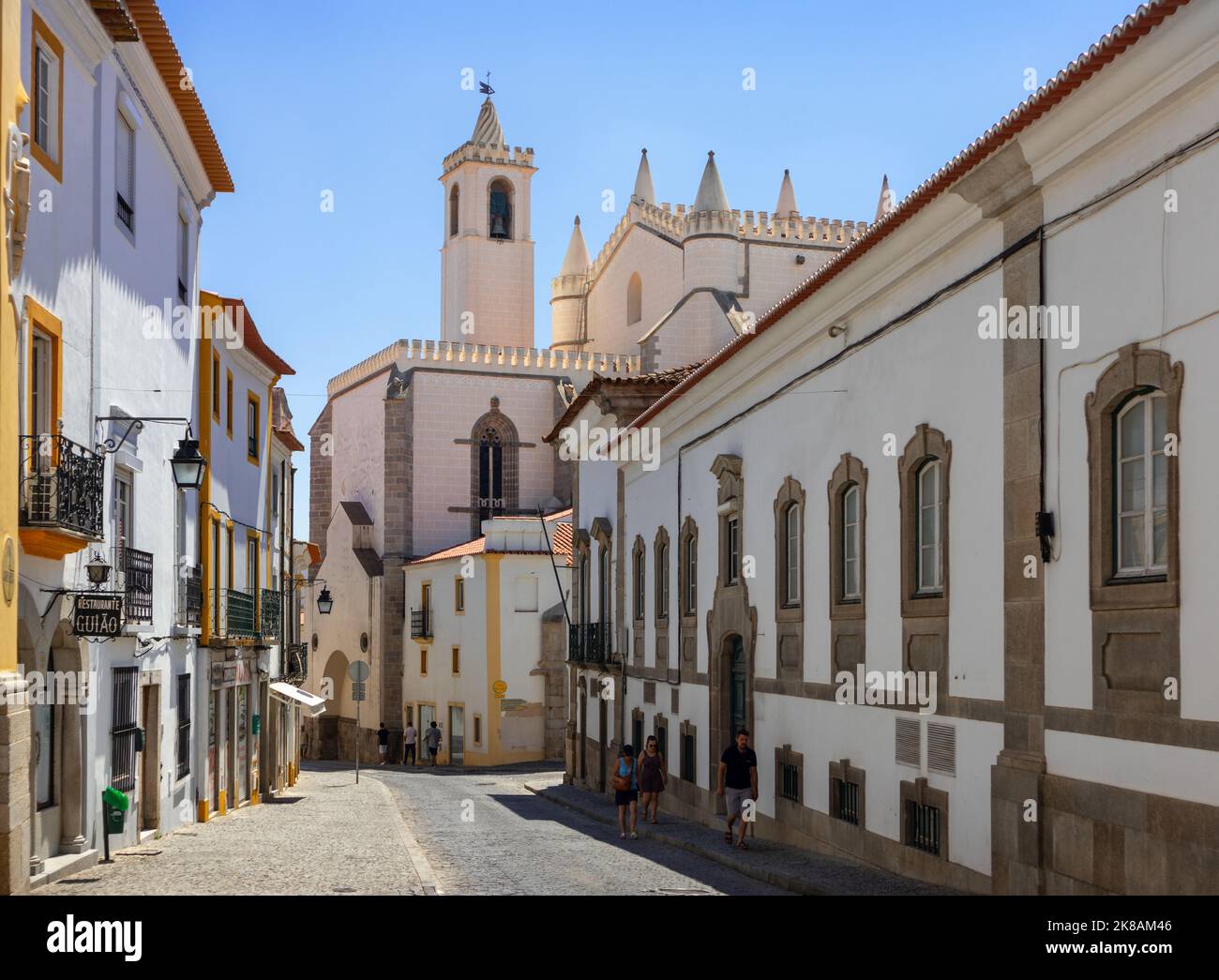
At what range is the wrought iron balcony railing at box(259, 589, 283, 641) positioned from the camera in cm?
2798

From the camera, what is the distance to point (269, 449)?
29125 millimetres

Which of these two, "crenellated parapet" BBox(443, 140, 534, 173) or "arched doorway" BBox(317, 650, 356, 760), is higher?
"crenellated parapet" BBox(443, 140, 534, 173)

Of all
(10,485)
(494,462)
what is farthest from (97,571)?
(494,462)

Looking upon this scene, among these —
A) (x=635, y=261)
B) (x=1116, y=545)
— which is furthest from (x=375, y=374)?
(x=1116, y=545)

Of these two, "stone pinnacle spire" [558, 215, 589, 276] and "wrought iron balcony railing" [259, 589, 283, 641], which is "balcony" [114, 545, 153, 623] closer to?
"wrought iron balcony railing" [259, 589, 283, 641]

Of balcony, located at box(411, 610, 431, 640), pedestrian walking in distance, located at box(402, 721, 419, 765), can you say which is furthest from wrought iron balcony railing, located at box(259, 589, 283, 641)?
balcony, located at box(411, 610, 431, 640)

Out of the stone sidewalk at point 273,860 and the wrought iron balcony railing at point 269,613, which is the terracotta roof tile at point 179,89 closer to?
the stone sidewalk at point 273,860

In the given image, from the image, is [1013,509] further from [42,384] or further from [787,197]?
[787,197]

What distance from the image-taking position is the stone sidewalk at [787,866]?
14.0 meters

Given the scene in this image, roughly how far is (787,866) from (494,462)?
143ft

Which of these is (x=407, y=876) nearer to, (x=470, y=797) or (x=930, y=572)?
(x=930, y=572)

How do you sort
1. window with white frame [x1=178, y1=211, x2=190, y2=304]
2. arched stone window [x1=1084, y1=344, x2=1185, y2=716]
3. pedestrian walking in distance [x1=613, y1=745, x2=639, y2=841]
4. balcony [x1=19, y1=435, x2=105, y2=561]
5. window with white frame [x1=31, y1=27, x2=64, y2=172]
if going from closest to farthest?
arched stone window [x1=1084, y1=344, x2=1185, y2=716] < balcony [x1=19, y1=435, x2=105, y2=561] < window with white frame [x1=31, y1=27, x2=64, y2=172] < window with white frame [x1=178, y1=211, x2=190, y2=304] < pedestrian walking in distance [x1=613, y1=745, x2=639, y2=841]

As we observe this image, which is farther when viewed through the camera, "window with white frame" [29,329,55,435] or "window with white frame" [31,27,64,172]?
"window with white frame" [29,329,55,435]

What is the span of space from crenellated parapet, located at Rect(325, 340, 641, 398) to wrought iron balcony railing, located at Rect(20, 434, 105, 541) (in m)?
44.5
